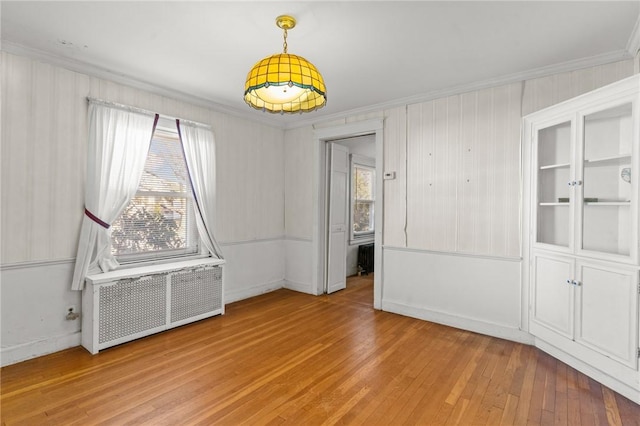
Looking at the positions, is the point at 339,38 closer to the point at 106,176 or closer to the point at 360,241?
the point at 106,176

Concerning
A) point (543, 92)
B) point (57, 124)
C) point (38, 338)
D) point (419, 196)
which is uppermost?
point (543, 92)

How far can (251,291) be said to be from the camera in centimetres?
488

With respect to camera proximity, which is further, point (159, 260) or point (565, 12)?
point (159, 260)

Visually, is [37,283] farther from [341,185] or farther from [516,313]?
[516,313]

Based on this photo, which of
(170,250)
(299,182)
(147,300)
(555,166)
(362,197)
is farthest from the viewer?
(362,197)

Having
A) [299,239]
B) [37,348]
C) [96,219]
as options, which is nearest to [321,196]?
[299,239]

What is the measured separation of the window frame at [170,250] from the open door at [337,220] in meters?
1.98

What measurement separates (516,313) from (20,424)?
4.12m

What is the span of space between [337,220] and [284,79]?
353 cm

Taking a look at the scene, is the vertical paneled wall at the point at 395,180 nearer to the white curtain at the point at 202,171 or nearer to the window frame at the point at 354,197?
the window frame at the point at 354,197

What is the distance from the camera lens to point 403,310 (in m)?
4.13

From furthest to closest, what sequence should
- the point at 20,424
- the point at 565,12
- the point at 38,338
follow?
the point at 38,338 → the point at 565,12 → the point at 20,424

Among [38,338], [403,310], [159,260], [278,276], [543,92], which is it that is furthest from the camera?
[278,276]

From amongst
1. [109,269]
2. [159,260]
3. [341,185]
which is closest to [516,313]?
[341,185]
